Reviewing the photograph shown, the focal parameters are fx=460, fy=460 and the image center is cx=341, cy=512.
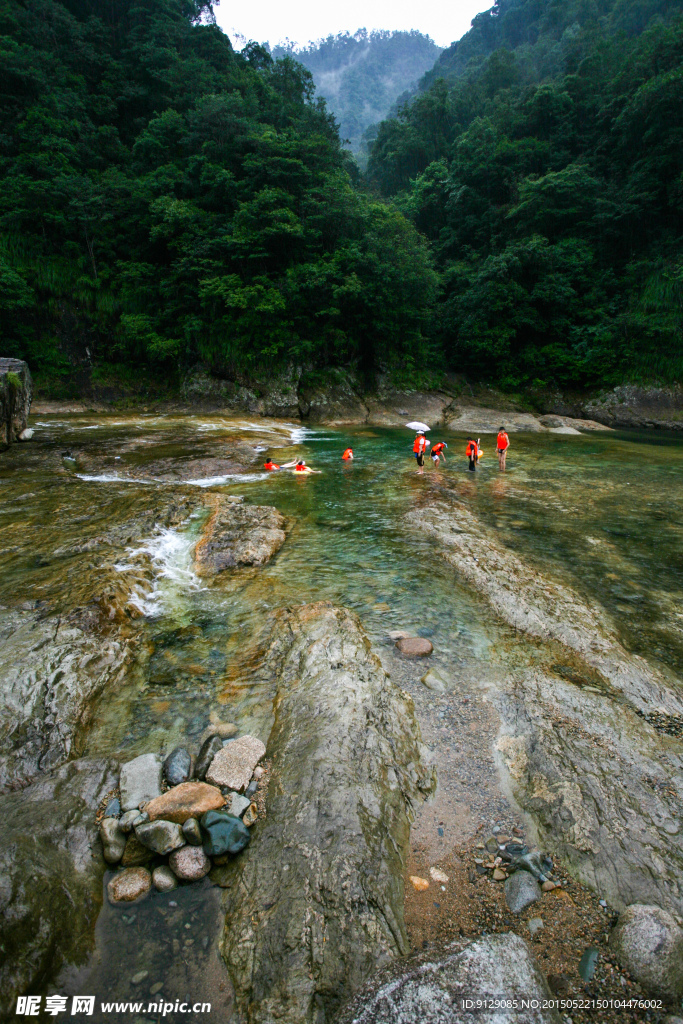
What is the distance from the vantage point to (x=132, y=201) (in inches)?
1139

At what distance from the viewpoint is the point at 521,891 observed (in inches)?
126

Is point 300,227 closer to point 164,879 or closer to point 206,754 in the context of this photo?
point 206,754

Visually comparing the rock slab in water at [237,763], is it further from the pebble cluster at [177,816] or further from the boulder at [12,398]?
the boulder at [12,398]

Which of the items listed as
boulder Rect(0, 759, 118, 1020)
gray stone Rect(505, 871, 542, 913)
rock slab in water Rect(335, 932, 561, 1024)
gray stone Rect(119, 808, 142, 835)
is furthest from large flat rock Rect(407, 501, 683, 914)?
boulder Rect(0, 759, 118, 1020)

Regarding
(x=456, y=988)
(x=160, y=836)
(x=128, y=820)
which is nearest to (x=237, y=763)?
(x=160, y=836)

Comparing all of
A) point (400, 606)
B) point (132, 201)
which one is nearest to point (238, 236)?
point (132, 201)

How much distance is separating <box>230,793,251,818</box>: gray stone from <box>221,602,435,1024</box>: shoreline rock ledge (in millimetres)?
194

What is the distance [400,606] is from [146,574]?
3.81 metres

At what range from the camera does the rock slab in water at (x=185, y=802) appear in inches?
142

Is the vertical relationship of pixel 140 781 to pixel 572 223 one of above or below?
below

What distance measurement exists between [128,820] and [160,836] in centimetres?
32

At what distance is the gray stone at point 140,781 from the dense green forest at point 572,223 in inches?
1209

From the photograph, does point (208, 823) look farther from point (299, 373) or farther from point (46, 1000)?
point (299, 373)

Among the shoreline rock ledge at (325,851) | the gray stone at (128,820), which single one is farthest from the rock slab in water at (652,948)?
the gray stone at (128,820)
